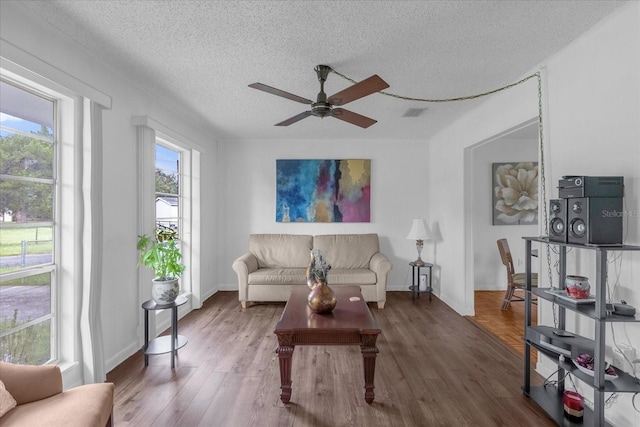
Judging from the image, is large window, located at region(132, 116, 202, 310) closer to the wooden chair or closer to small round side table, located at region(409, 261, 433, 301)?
small round side table, located at region(409, 261, 433, 301)

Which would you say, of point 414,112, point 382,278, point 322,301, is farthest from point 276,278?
point 414,112

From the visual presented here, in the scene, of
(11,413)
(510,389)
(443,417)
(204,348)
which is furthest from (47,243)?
(510,389)

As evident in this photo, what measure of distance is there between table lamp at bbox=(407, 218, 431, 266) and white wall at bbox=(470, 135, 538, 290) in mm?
1110

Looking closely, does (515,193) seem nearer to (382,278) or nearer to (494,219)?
(494,219)

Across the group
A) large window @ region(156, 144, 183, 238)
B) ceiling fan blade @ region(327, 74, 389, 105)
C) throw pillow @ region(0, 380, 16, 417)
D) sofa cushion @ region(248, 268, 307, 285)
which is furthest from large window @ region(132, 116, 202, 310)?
ceiling fan blade @ region(327, 74, 389, 105)

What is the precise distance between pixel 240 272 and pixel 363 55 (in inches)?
122

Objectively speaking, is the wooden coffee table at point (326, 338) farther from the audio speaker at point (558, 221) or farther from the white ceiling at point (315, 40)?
the white ceiling at point (315, 40)

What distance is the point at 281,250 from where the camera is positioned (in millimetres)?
4945

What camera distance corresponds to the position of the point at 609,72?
1.96 m

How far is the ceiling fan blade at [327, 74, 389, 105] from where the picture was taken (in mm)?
1996

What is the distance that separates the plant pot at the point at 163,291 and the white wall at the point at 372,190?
2.49m

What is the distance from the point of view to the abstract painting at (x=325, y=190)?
17.0ft

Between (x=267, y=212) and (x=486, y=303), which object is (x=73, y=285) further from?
(x=486, y=303)

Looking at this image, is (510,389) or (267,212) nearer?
(510,389)
